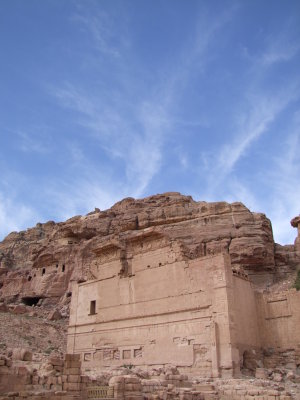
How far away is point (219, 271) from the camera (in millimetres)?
18219

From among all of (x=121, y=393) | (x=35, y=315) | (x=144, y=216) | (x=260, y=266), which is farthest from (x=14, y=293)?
(x=121, y=393)

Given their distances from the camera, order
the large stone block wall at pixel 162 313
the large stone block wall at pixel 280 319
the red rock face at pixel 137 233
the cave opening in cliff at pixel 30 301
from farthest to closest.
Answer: the cave opening in cliff at pixel 30 301
the red rock face at pixel 137 233
the large stone block wall at pixel 280 319
the large stone block wall at pixel 162 313

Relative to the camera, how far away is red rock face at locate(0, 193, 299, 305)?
33688 mm

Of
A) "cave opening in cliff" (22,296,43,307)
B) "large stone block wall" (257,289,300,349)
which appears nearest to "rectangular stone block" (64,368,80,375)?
"large stone block wall" (257,289,300,349)

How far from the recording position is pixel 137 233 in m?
37.4

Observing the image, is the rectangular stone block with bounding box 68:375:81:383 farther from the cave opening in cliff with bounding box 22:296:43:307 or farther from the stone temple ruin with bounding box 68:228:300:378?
the cave opening in cliff with bounding box 22:296:43:307

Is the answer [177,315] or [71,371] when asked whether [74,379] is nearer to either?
[71,371]

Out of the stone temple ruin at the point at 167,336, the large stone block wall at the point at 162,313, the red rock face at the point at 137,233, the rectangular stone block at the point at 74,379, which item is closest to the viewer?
the rectangular stone block at the point at 74,379

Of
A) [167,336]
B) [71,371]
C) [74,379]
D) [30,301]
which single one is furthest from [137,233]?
[74,379]

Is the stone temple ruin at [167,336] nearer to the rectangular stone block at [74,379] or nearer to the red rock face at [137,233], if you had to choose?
the rectangular stone block at [74,379]

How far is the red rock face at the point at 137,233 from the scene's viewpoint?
33.7 metres

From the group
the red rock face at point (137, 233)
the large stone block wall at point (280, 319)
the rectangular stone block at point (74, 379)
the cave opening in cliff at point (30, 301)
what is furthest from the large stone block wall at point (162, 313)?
the cave opening in cliff at point (30, 301)

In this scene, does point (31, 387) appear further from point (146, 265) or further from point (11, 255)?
point (11, 255)

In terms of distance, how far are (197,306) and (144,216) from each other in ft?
76.8
